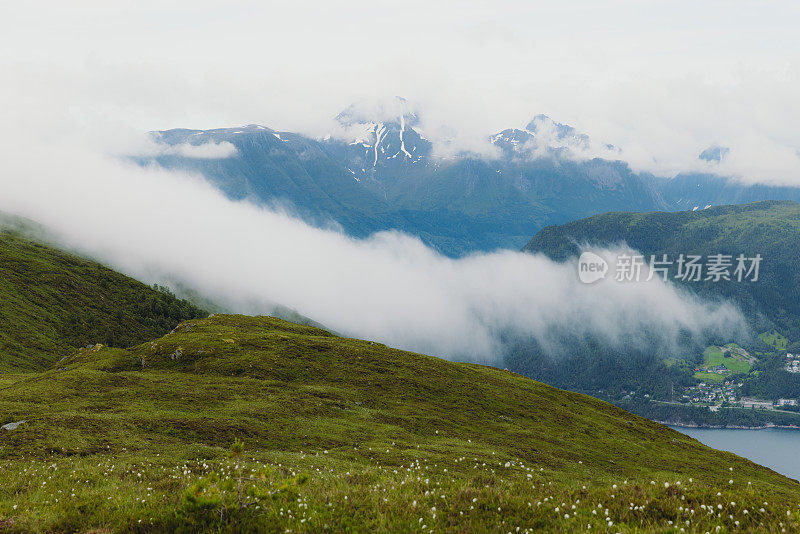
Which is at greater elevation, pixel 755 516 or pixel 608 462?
pixel 755 516

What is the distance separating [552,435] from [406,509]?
46.5 metres

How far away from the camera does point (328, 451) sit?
3512cm

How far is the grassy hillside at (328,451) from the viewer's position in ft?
39.2

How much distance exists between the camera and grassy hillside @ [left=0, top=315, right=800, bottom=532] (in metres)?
12.0

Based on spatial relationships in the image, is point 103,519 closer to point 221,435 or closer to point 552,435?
point 221,435

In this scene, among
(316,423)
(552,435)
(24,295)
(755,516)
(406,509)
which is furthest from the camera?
(24,295)

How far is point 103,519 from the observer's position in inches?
508

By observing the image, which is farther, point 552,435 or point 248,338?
point 248,338

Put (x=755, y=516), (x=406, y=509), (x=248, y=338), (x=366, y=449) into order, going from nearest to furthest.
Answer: (x=755, y=516) → (x=406, y=509) → (x=366, y=449) → (x=248, y=338)

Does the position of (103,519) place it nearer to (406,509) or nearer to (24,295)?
(406,509)

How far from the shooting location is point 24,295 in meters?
180

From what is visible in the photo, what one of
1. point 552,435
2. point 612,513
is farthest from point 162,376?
point 612,513

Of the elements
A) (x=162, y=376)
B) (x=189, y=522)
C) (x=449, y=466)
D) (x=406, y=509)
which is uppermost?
(x=406, y=509)

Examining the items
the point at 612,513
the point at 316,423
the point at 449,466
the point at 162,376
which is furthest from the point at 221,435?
the point at 612,513
